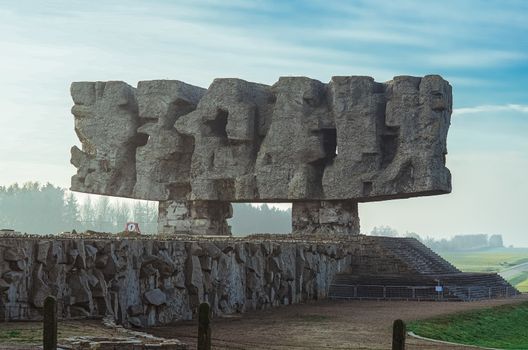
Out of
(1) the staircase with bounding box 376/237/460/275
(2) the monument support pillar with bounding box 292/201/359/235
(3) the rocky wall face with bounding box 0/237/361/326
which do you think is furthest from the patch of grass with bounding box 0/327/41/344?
(2) the monument support pillar with bounding box 292/201/359/235

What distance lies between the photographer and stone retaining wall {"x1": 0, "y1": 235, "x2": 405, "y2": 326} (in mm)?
14328

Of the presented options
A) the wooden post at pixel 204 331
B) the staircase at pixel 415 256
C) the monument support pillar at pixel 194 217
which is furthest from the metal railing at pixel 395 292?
the wooden post at pixel 204 331

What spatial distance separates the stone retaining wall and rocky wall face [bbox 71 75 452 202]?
33.6ft

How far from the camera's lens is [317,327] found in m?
17.1

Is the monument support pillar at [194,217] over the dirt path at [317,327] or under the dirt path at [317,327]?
over

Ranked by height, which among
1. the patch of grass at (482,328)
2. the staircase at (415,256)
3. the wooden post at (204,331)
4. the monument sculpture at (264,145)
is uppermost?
the monument sculpture at (264,145)

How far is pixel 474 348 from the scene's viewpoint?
15016 millimetres

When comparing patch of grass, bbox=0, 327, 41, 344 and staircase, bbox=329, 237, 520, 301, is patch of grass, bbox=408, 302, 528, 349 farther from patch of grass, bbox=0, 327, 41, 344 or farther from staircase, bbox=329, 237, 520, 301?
patch of grass, bbox=0, 327, 41, 344

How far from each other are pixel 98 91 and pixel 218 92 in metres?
5.31

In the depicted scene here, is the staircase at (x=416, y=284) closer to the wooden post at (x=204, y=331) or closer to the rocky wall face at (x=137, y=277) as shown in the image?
the rocky wall face at (x=137, y=277)

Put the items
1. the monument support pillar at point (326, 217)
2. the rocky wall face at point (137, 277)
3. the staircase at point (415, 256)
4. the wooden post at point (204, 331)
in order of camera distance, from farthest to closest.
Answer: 1. the monument support pillar at point (326, 217)
2. the staircase at point (415, 256)
3. the rocky wall face at point (137, 277)
4. the wooden post at point (204, 331)

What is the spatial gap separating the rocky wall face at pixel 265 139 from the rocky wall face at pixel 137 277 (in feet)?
35.7

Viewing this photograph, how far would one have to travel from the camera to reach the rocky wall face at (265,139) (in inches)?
1246

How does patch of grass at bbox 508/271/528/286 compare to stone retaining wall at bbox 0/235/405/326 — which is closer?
stone retaining wall at bbox 0/235/405/326
